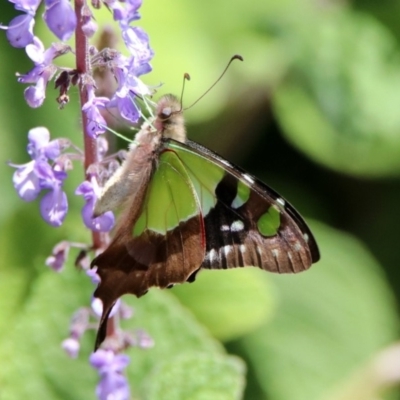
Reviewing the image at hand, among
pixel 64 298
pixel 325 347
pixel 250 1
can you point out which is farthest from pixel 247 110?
pixel 64 298

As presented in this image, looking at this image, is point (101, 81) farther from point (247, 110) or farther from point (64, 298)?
point (247, 110)

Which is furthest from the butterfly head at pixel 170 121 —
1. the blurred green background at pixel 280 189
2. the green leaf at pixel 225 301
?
the green leaf at pixel 225 301

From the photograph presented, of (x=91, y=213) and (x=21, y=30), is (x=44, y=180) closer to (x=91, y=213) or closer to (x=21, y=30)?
(x=91, y=213)

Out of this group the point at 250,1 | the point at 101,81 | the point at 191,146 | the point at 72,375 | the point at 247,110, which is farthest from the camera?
the point at 250,1

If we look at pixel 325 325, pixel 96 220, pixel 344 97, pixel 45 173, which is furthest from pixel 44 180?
pixel 344 97

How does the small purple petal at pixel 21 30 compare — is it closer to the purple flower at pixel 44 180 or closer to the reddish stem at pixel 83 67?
the reddish stem at pixel 83 67
